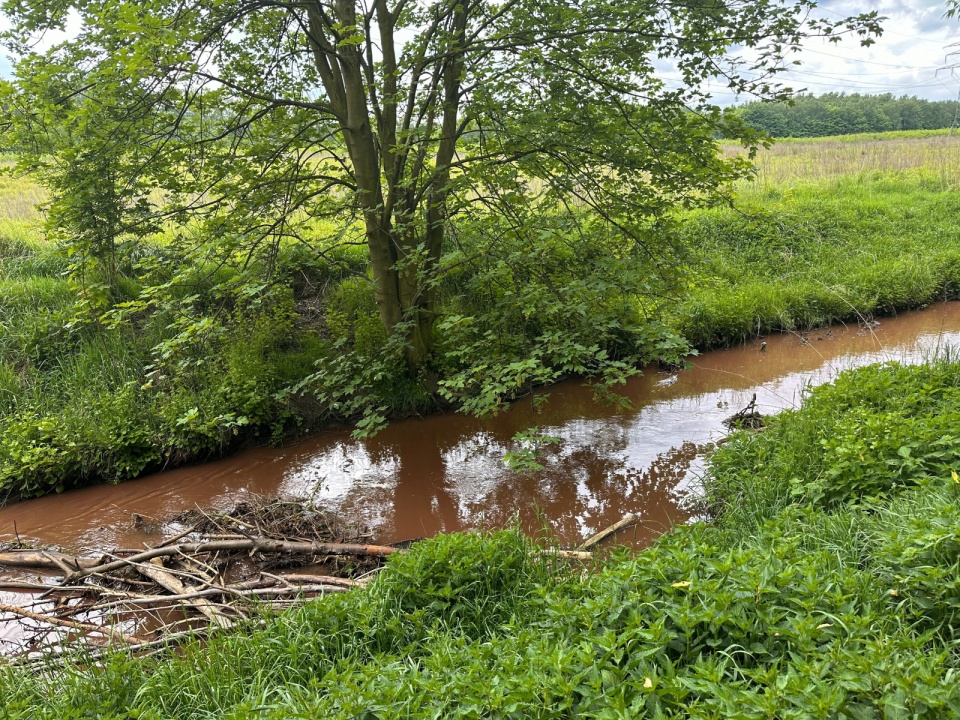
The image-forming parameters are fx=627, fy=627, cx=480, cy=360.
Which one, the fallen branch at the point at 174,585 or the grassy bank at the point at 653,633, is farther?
the fallen branch at the point at 174,585

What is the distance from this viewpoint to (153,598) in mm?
4020

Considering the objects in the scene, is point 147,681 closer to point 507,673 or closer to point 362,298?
point 507,673

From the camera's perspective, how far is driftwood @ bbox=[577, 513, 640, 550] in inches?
179

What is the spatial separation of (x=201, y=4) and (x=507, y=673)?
5.34 metres

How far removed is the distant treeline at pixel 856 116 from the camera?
36469 millimetres

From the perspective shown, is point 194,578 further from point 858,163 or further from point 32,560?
point 858,163

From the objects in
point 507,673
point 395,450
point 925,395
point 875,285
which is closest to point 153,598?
point 507,673

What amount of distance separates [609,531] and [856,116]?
46.2 m

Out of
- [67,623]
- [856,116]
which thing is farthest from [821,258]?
[856,116]

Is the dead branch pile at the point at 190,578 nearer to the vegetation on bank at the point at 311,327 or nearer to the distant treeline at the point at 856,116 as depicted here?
the vegetation on bank at the point at 311,327

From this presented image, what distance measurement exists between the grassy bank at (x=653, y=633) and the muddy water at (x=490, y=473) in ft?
4.42

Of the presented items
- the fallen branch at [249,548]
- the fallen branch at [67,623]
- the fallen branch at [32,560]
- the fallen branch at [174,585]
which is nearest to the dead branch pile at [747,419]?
the fallen branch at [249,548]

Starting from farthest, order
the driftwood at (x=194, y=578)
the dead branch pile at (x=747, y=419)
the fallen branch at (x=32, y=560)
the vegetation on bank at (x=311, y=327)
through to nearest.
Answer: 1. the dead branch pile at (x=747, y=419)
2. the vegetation on bank at (x=311, y=327)
3. the fallen branch at (x=32, y=560)
4. the driftwood at (x=194, y=578)

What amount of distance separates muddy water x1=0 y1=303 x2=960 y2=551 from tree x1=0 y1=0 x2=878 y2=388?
5.27 feet
